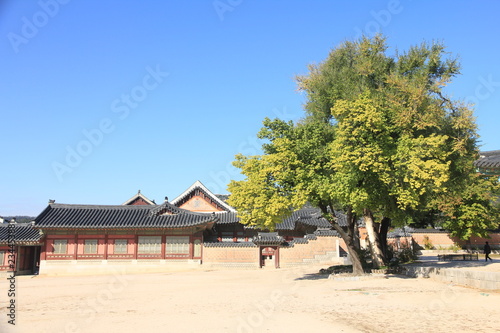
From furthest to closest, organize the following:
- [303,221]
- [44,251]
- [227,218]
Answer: [303,221]
[227,218]
[44,251]

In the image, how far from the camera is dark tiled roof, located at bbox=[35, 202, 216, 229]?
36.7m

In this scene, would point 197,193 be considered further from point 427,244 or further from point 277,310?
point 277,310

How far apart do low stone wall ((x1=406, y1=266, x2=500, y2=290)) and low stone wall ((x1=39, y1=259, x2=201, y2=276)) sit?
21790 mm

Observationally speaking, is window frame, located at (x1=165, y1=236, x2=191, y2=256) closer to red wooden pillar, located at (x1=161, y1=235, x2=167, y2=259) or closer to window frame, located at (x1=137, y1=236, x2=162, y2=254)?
red wooden pillar, located at (x1=161, y1=235, x2=167, y2=259)

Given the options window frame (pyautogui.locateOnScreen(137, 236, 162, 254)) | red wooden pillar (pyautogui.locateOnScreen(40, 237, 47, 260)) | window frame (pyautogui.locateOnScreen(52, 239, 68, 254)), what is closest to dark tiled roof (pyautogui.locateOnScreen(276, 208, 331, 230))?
window frame (pyautogui.locateOnScreen(137, 236, 162, 254))

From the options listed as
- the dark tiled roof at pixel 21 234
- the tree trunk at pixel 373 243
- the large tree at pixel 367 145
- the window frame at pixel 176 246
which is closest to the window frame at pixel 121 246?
the window frame at pixel 176 246

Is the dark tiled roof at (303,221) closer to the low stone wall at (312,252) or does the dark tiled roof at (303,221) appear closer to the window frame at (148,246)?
the low stone wall at (312,252)

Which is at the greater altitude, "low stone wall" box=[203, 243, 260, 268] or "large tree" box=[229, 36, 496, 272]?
"large tree" box=[229, 36, 496, 272]

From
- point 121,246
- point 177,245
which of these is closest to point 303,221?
point 177,245

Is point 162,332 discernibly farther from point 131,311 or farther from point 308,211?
point 308,211

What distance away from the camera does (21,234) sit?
3669cm

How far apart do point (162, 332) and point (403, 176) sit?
1461 centimetres

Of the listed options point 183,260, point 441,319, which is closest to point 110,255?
point 183,260

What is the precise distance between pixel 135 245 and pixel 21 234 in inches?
432
